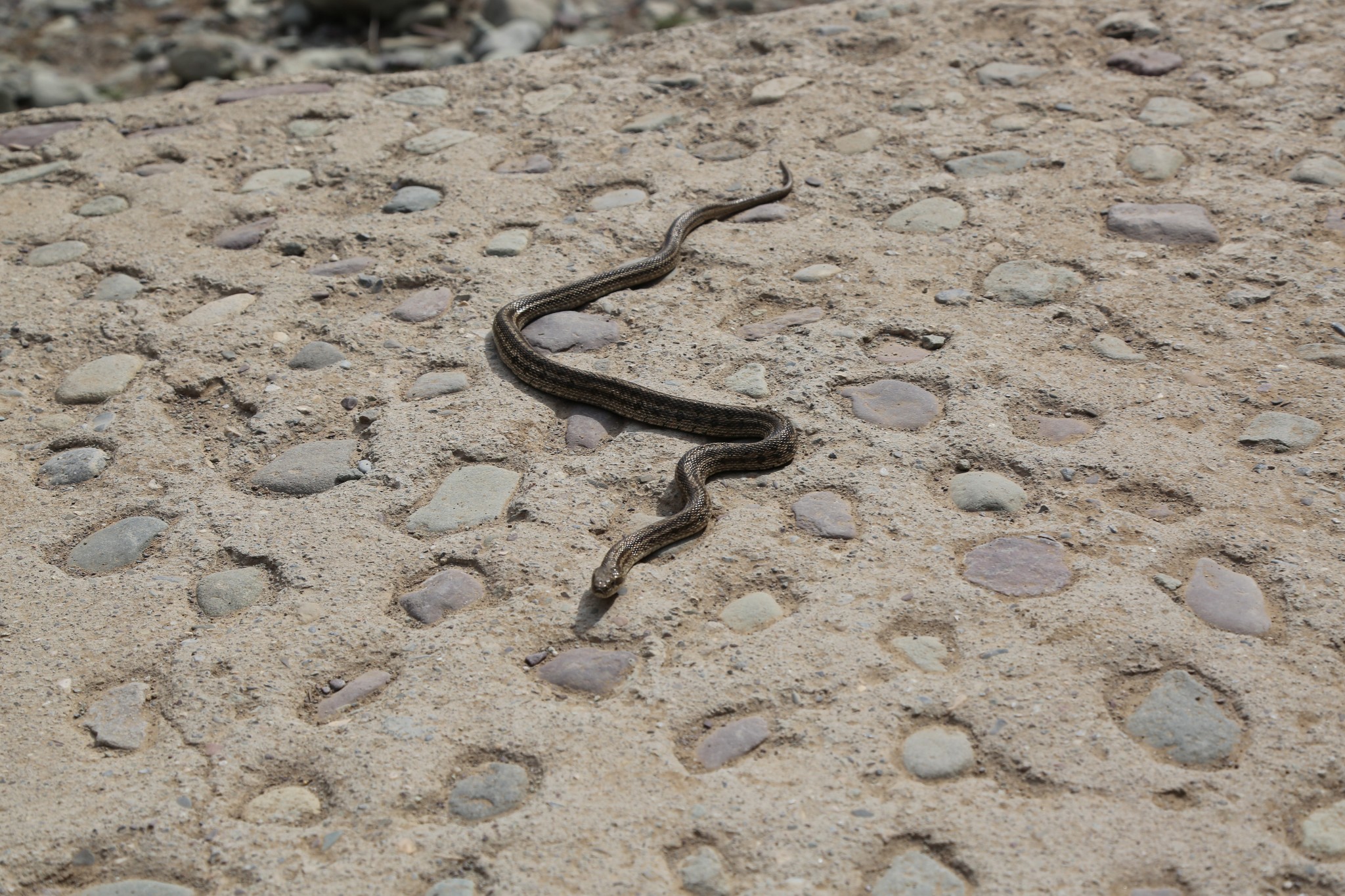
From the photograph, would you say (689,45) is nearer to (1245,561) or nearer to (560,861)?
(1245,561)

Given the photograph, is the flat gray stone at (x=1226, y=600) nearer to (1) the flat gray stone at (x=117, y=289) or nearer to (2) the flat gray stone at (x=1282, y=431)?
(2) the flat gray stone at (x=1282, y=431)

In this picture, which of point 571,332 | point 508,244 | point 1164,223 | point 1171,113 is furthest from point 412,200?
point 1171,113

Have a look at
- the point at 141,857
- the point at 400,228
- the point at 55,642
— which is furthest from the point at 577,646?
the point at 400,228

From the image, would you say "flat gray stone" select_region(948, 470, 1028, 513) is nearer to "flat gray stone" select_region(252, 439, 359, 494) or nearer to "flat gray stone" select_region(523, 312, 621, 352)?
"flat gray stone" select_region(523, 312, 621, 352)

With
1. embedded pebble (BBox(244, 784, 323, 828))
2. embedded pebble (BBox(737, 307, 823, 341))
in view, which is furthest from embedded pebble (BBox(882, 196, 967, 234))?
→ embedded pebble (BBox(244, 784, 323, 828))

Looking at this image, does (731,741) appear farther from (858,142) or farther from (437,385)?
(858,142)

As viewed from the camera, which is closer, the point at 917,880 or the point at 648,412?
the point at 917,880

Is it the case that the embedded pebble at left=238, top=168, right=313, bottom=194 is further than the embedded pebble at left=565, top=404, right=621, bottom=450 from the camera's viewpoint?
Yes

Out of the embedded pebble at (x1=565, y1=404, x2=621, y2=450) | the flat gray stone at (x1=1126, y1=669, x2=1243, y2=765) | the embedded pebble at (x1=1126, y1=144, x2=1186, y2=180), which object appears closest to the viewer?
the flat gray stone at (x1=1126, y1=669, x2=1243, y2=765)
